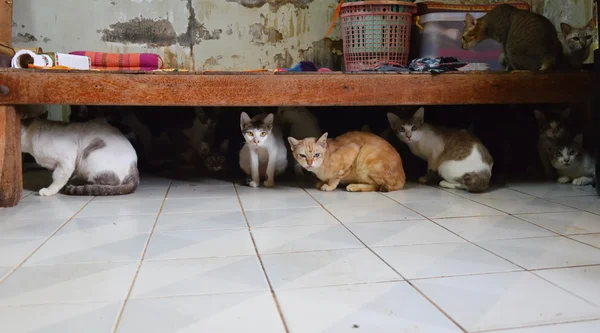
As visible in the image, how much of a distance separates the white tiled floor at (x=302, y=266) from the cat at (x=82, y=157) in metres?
0.16

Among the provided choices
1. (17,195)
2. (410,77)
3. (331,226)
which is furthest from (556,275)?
(17,195)

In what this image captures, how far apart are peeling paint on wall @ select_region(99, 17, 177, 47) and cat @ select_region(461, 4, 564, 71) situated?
2.43 m

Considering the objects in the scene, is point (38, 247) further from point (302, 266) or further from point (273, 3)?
point (273, 3)

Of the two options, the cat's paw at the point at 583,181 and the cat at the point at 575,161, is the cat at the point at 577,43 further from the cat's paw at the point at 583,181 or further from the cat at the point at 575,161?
the cat's paw at the point at 583,181

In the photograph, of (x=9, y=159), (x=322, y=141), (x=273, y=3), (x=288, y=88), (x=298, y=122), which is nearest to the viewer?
(x=9, y=159)

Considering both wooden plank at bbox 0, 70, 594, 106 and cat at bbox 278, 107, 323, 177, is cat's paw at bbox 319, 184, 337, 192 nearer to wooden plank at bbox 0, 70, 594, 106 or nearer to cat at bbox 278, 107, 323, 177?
wooden plank at bbox 0, 70, 594, 106

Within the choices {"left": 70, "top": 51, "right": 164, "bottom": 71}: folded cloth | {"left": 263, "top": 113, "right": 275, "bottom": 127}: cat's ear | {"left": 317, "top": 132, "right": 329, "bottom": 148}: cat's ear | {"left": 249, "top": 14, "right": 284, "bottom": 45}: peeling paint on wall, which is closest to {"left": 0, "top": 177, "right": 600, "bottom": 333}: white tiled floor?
{"left": 317, "top": 132, "right": 329, "bottom": 148}: cat's ear

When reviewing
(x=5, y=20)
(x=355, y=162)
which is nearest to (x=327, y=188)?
(x=355, y=162)

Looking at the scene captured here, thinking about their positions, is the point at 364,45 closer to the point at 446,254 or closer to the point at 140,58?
the point at 140,58

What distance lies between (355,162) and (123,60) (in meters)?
2.00

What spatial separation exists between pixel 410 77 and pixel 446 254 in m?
1.49

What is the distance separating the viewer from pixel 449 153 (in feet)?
10.8

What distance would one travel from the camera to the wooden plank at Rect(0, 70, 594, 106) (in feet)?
9.20

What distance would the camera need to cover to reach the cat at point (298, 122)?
3.93 m
